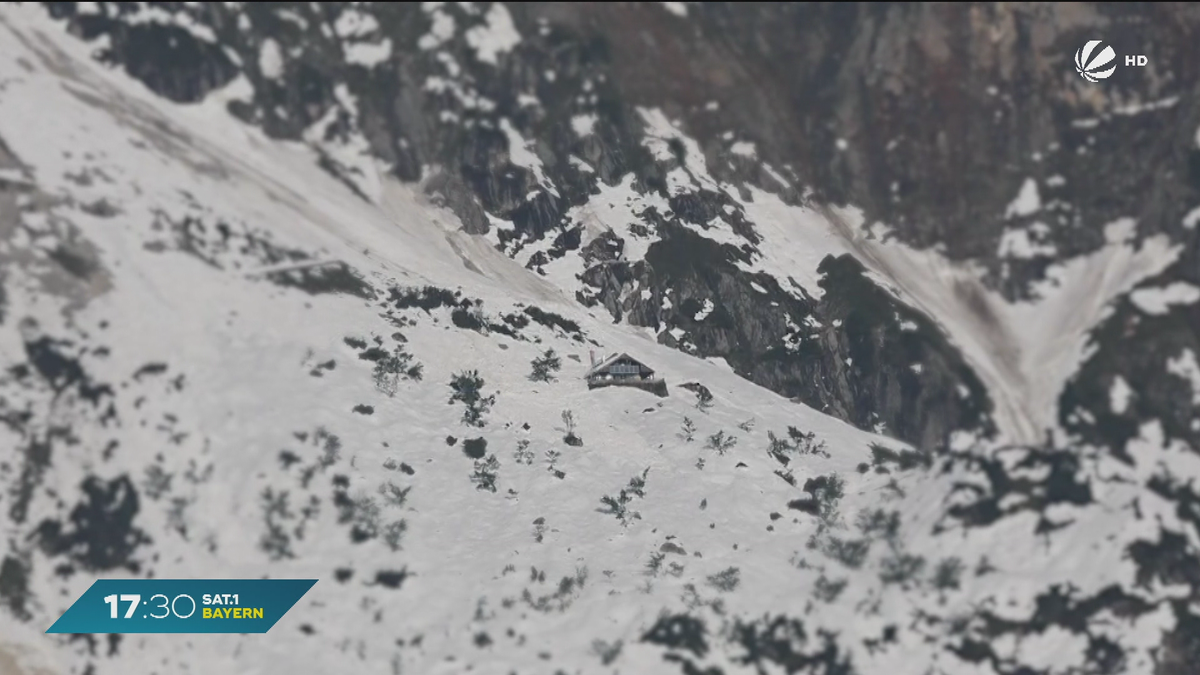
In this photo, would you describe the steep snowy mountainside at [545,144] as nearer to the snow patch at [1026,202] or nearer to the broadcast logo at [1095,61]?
the snow patch at [1026,202]

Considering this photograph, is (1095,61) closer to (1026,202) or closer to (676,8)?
(1026,202)

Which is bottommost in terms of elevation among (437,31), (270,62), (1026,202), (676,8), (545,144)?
(270,62)

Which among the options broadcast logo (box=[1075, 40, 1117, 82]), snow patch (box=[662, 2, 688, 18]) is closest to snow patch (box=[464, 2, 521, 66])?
snow patch (box=[662, 2, 688, 18])

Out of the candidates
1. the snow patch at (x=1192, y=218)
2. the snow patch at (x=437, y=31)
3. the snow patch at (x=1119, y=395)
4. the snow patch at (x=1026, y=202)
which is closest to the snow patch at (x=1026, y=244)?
the snow patch at (x=1026, y=202)

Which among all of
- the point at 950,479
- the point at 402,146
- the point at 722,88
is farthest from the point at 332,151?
the point at 950,479

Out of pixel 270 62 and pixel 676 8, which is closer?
pixel 270 62

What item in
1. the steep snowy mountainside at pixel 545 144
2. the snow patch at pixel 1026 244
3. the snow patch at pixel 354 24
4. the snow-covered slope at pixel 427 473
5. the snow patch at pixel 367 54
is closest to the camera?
the snow-covered slope at pixel 427 473

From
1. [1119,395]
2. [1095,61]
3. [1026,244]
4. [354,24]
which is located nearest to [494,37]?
[354,24]

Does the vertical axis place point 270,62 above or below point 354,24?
below
